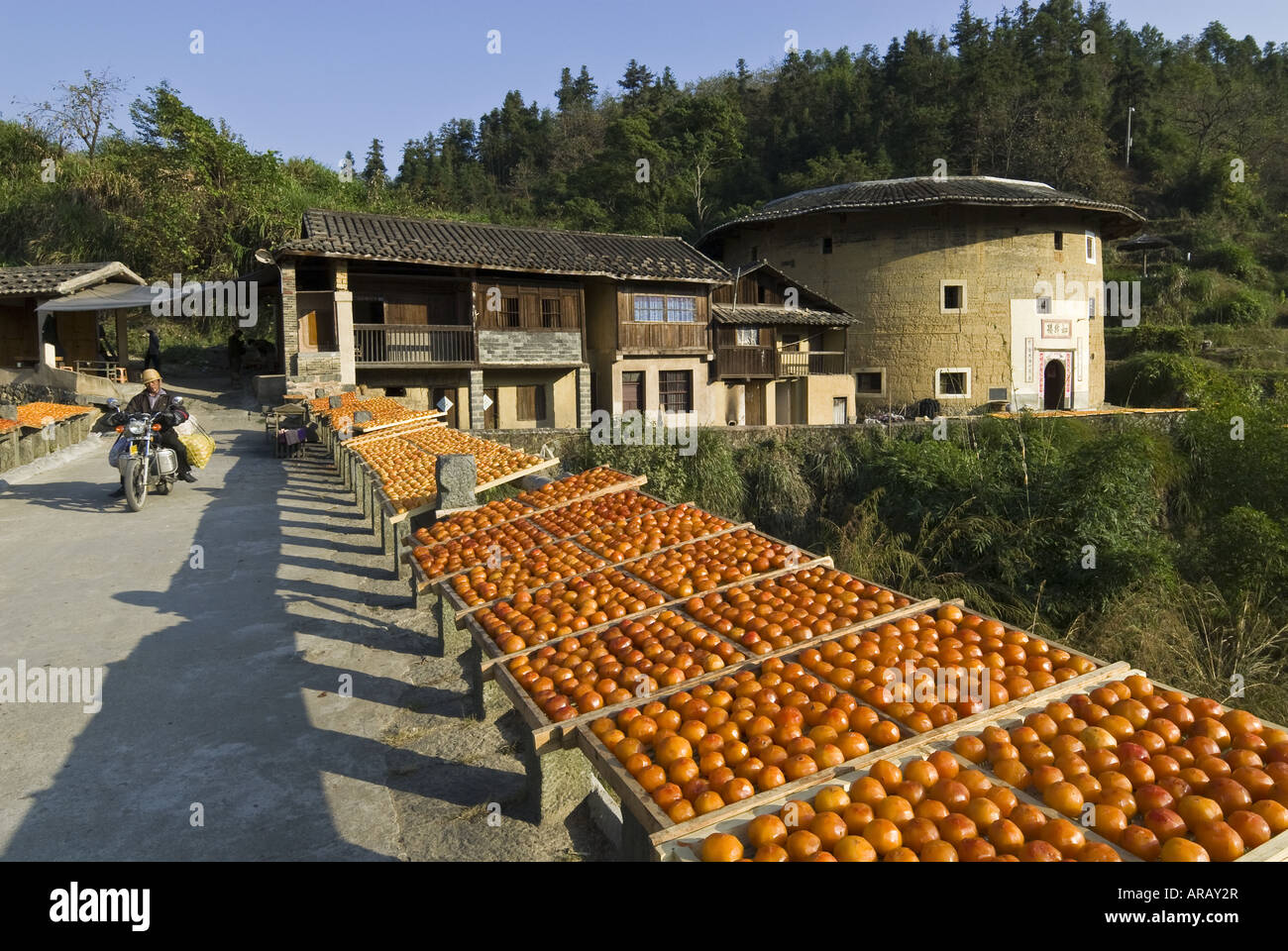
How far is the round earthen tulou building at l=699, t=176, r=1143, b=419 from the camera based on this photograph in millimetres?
30391

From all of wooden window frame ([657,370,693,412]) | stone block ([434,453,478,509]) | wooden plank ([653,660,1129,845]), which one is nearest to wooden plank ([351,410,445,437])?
stone block ([434,453,478,509])

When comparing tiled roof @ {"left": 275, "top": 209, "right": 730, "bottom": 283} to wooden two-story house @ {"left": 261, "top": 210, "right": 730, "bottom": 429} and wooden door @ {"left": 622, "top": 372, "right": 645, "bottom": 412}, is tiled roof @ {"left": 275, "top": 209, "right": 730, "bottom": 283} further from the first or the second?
wooden door @ {"left": 622, "top": 372, "right": 645, "bottom": 412}

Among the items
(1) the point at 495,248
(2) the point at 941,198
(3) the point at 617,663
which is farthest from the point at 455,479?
(2) the point at 941,198

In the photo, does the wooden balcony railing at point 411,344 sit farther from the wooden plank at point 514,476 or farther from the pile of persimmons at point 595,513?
the pile of persimmons at point 595,513

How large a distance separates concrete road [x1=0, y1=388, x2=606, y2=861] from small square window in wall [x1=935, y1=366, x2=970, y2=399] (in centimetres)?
2699

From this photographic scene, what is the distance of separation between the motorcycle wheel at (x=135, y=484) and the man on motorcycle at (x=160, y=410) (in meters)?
0.18

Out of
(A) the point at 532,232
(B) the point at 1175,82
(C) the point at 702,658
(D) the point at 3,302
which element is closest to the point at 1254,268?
(B) the point at 1175,82

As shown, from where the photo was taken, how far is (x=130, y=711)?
14.9ft

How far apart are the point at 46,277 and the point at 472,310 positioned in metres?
11.3

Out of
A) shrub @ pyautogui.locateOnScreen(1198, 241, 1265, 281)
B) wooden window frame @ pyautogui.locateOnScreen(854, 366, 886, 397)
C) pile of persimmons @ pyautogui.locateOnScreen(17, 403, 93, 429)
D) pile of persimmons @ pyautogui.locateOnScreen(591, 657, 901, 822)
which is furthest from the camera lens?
shrub @ pyautogui.locateOnScreen(1198, 241, 1265, 281)

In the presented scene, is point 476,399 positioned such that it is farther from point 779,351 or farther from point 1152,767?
point 1152,767

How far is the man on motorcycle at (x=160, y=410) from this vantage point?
32.7 ft

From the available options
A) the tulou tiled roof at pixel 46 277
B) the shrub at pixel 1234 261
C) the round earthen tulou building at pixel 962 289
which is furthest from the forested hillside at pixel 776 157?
the round earthen tulou building at pixel 962 289
